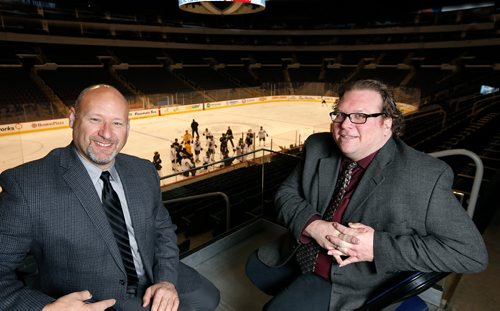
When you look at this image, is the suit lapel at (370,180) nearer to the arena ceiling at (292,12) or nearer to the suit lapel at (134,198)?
the suit lapel at (134,198)

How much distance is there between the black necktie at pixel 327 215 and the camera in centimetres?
183

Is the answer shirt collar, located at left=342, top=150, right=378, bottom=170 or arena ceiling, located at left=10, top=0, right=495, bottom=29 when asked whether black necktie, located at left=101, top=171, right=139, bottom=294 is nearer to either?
shirt collar, located at left=342, top=150, right=378, bottom=170

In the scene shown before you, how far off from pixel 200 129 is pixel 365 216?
627 inches

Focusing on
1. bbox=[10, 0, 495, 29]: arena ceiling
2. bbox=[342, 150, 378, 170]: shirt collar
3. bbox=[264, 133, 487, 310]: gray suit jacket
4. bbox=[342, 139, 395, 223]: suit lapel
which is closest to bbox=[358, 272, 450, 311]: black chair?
bbox=[264, 133, 487, 310]: gray suit jacket

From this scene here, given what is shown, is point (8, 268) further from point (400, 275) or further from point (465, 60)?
point (465, 60)

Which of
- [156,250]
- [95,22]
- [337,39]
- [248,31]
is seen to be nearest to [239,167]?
[156,250]

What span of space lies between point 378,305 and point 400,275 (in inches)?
8.4

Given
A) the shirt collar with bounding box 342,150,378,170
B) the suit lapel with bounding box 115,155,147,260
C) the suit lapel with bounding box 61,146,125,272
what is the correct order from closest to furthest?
the suit lapel with bounding box 61,146,125,272 < the shirt collar with bounding box 342,150,378,170 < the suit lapel with bounding box 115,155,147,260

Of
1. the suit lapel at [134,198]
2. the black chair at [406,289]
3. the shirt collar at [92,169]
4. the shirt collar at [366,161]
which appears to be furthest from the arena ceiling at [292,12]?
the black chair at [406,289]

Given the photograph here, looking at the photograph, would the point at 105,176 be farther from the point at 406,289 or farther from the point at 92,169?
the point at 406,289

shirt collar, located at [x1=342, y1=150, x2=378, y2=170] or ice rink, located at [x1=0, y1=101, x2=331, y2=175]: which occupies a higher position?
shirt collar, located at [x1=342, y1=150, x2=378, y2=170]

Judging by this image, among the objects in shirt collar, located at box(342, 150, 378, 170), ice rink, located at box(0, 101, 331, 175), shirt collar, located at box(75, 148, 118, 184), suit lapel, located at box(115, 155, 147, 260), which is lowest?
ice rink, located at box(0, 101, 331, 175)

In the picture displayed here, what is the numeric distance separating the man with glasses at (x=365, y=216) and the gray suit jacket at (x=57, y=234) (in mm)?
826

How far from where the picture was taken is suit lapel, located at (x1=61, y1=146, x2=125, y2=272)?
165 cm
